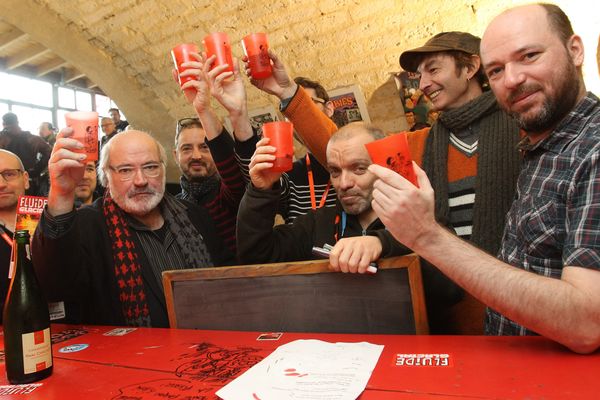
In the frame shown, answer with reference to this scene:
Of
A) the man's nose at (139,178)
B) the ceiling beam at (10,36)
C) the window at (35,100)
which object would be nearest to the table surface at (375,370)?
the man's nose at (139,178)

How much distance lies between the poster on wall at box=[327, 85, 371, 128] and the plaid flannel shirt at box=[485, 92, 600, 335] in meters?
2.27

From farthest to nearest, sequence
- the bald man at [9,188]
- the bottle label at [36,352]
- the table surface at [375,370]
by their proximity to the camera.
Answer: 1. the bald man at [9,188]
2. the bottle label at [36,352]
3. the table surface at [375,370]

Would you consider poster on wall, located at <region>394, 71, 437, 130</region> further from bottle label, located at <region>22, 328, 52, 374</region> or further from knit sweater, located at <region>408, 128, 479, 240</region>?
bottle label, located at <region>22, 328, 52, 374</region>

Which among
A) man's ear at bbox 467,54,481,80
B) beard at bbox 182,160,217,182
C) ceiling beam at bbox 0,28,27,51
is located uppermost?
→ ceiling beam at bbox 0,28,27,51

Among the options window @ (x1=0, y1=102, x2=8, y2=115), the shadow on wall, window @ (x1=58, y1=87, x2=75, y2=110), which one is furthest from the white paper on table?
window @ (x1=58, y1=87, x2=75, y2=110)

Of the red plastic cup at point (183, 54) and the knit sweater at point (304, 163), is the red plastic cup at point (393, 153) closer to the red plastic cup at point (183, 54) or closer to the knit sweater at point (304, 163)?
the knit sweater at point (304, 163)

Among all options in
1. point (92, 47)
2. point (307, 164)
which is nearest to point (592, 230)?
point (307, 164)

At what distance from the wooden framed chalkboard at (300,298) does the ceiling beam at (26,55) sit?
29.3 ft

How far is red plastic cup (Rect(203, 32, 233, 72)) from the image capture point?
1759 mm

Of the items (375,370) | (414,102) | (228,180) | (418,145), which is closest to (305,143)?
(228,180)

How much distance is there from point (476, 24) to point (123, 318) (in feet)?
8.84

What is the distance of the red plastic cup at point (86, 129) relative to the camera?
4.47ft

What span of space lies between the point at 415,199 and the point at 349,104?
2.54 m

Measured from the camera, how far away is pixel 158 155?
2.01 metres
